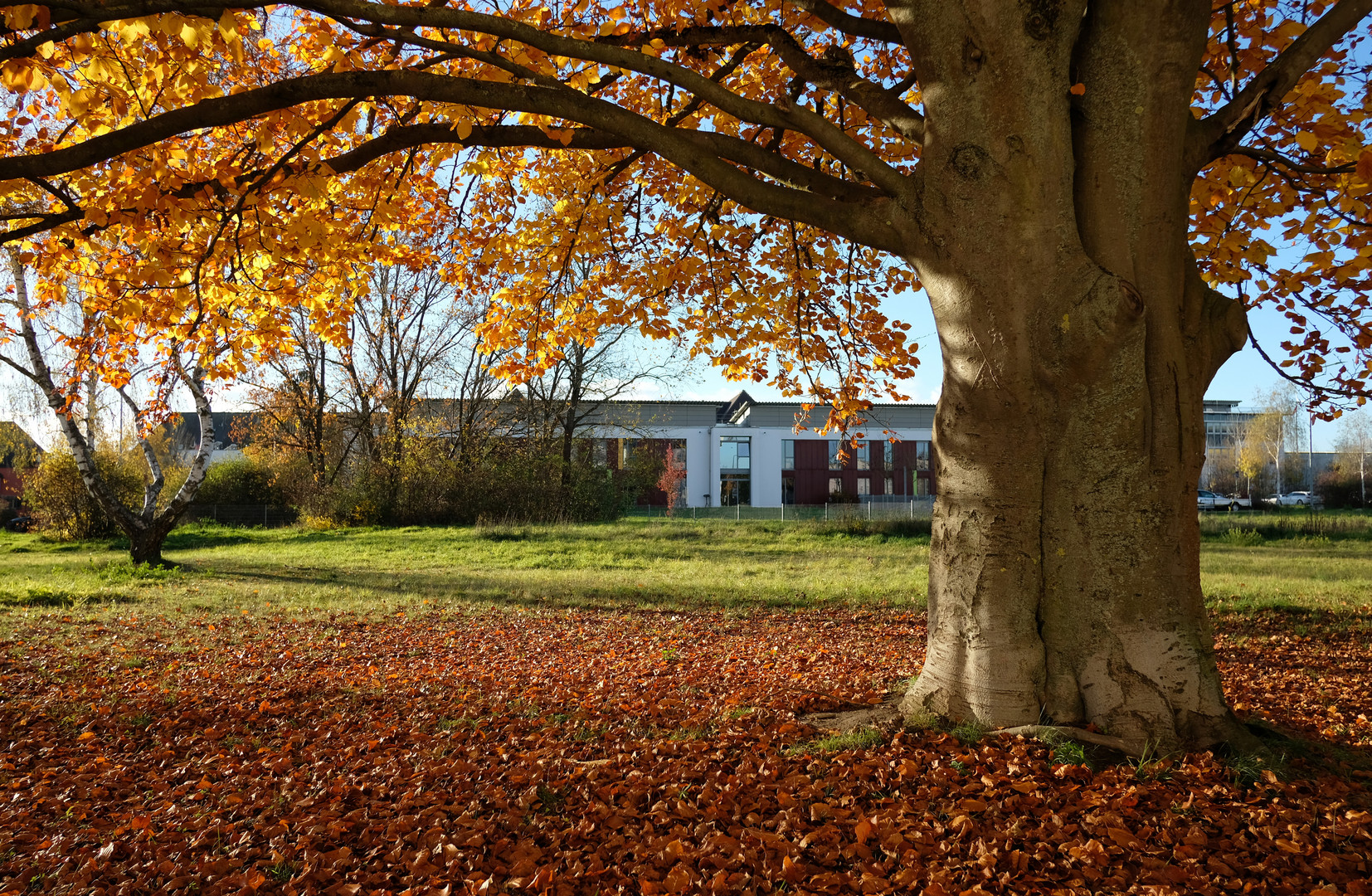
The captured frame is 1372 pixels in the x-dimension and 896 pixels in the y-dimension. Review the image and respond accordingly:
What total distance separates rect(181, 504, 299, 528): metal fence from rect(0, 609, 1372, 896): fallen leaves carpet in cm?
2237

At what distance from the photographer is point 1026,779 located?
127 inches

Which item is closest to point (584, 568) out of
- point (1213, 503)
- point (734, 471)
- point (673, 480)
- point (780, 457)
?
point (673, 480)

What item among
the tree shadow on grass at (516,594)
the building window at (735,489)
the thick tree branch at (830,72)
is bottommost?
the tree shadow on grass at (516,594)

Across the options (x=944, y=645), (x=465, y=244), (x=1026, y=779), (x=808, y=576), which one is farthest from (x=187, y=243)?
(x=808, y=576)

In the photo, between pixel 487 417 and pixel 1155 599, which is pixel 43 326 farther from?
pixel 1155 599

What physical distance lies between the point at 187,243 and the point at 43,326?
10031mm

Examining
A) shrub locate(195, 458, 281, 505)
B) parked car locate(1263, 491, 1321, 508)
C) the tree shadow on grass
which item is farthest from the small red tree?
parked car locate(1263, 491, 1321, 508)

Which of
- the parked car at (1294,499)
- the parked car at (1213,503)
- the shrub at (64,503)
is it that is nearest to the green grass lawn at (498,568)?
the shrub at (64,503)

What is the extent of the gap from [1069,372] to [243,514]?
2901cm

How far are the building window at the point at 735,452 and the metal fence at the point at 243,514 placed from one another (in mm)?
23172

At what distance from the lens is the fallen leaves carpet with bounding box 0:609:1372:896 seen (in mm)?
2746

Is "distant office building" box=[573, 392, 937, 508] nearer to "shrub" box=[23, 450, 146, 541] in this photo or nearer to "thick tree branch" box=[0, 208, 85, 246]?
"shrub" box=[23, 450, 146, 541]

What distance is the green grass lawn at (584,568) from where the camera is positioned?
10484 millimetres

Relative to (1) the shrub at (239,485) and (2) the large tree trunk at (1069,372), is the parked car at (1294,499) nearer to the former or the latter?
(2) the large tree trunk at (1069,372)
